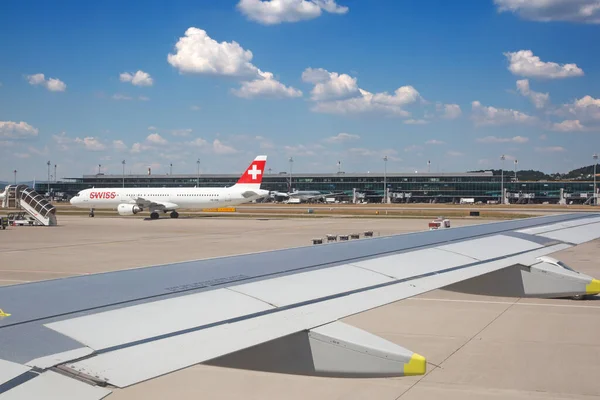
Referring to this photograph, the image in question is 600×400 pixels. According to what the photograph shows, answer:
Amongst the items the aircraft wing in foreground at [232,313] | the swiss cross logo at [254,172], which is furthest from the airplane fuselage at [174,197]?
the aircraft wing in foreground at [232,313]

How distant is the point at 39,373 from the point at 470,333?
10280 mm

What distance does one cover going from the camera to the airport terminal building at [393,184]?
15412 centimetres

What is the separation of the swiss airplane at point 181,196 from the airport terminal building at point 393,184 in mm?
87090

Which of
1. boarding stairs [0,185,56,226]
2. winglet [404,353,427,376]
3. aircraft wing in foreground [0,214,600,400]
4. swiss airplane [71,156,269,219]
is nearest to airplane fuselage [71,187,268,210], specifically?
swiss airplane [71,156,269,219]

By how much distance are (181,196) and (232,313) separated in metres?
64.3

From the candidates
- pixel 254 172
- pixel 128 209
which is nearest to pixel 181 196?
pixel 128 209

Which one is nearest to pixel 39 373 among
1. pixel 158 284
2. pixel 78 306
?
pixel 78 306

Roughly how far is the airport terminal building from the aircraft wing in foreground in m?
145

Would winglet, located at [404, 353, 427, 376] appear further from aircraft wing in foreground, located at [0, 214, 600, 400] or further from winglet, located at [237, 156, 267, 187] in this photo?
winglet, located at [237, 156, 267, 187]

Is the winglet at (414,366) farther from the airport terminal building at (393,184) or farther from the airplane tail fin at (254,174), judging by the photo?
the airport terminal building at (393,184)

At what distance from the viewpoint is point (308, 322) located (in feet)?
16.2

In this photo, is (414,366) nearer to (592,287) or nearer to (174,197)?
(592,287)

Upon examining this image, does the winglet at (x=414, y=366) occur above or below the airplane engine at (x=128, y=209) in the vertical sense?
above

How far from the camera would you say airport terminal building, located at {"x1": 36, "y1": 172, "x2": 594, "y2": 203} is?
6068 inches
